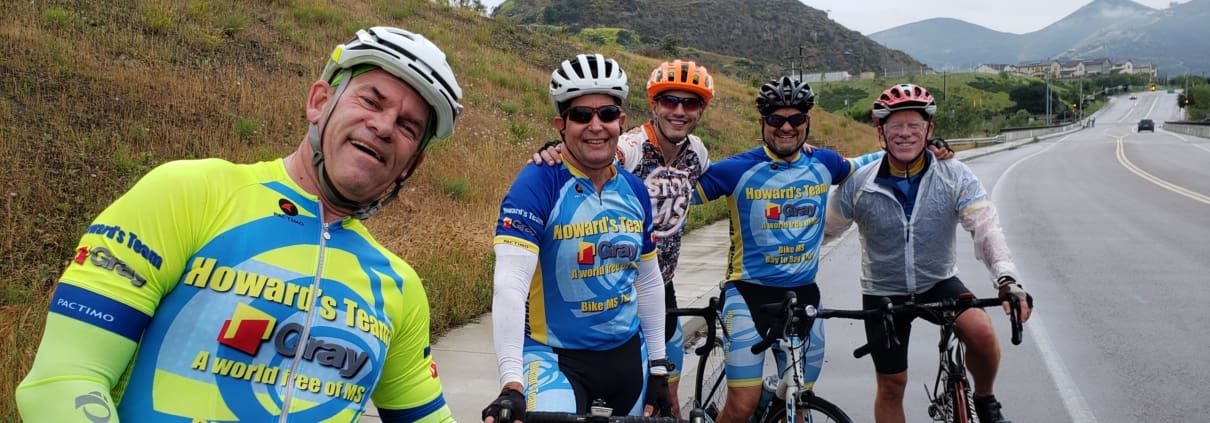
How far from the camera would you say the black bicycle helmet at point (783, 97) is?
501cm

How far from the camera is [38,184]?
8703mm

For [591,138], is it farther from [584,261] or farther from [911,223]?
[911,223]

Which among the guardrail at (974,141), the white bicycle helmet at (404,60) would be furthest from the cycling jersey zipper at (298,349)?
the guardrail at (974,141)

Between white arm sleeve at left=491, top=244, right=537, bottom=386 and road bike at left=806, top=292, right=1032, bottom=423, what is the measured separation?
167 cm

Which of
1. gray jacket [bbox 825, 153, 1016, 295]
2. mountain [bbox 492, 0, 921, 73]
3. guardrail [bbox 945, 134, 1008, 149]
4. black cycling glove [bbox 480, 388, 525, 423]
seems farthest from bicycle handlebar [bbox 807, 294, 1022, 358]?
mountain [bbox 492, 0, 921, 73]

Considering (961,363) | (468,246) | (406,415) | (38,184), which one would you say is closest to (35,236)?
(38,184)

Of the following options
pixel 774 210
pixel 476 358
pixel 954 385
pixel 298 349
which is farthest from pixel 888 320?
pixel 476 358

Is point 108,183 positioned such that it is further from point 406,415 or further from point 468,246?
point 406,415

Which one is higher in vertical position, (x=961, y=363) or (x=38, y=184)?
(x=38, y=184)

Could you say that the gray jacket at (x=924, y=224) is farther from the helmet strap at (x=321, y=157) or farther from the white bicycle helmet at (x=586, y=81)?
the helmet strap at (x=321, y=157)

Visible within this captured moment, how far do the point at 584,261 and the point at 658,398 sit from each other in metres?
0.69

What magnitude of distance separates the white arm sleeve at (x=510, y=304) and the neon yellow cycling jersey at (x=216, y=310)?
1.04m

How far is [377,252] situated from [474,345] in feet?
17.3

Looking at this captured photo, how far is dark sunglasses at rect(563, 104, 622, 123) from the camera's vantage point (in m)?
3.70
